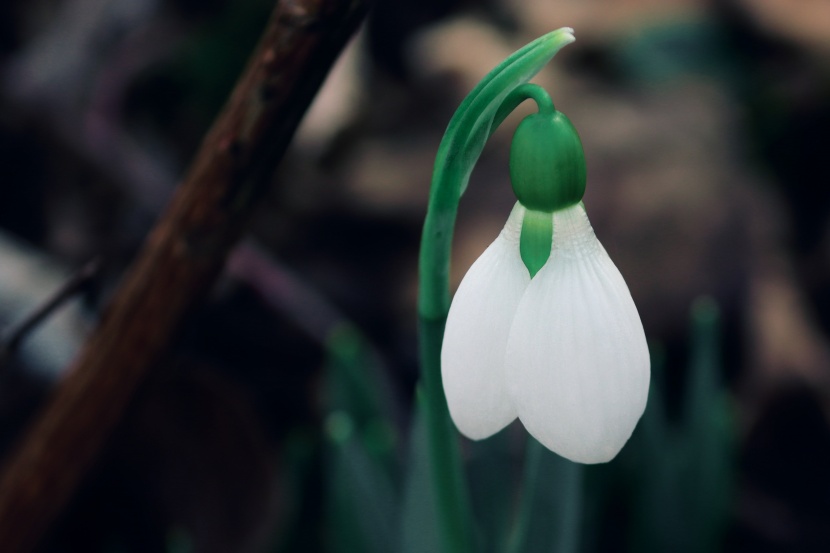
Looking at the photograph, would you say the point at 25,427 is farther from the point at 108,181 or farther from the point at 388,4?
the point at 388,4

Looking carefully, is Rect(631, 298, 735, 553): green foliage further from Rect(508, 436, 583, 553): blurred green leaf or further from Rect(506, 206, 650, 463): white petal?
Rect(506, 206, 650, 463): white petal

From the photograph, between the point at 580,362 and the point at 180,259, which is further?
the point at 180,259

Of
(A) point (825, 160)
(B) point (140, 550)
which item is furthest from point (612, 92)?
(B) point (140, 550)

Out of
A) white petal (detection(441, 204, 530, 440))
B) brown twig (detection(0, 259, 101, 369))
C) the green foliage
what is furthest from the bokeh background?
white petal (detection(441, 204, 530, 440))

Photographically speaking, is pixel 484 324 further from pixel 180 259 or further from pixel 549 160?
pixel 180 259

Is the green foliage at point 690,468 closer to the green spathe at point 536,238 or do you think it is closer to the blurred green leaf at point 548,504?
the blurred green leaf at point 548,504

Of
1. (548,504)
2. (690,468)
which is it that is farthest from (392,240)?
(548,504)

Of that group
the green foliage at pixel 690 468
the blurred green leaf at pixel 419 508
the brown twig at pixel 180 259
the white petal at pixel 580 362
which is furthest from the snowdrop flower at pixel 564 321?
the green foliage at pixel 690 468

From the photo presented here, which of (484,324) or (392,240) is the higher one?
(392,240)
